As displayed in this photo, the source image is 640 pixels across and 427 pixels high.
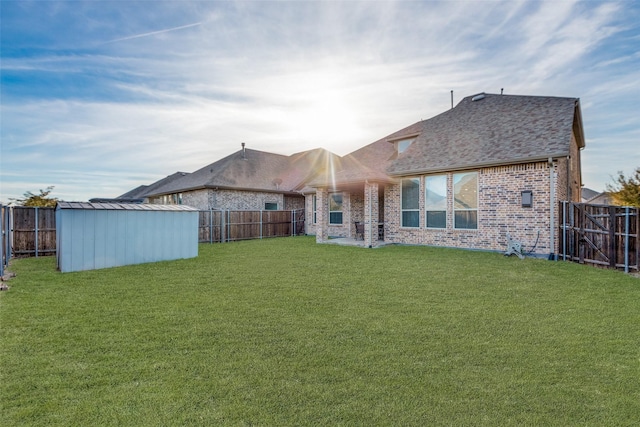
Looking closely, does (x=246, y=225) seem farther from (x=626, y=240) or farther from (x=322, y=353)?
(x=626, y=240)

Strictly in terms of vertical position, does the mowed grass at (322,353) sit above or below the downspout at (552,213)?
below

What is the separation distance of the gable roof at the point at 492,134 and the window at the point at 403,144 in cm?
37

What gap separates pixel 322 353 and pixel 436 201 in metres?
10.1

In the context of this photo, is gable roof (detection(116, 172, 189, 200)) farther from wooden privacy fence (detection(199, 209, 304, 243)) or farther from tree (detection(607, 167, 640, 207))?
tree (detection(607, 167, 640, 207))

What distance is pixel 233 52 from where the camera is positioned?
9.87m

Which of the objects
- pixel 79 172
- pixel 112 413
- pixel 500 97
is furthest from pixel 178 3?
pixel 79 172

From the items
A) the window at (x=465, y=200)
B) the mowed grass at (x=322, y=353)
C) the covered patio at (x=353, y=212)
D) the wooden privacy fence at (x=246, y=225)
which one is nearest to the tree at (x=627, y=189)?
the window at (x=465, y=200)

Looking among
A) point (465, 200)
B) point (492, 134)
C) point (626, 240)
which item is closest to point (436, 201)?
point (465, 200)

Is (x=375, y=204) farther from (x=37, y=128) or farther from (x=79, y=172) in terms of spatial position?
(x=79, y=172)

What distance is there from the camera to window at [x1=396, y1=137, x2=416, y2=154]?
49.1 ft

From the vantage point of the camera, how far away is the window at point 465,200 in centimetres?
1128

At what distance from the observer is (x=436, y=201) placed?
1223cm

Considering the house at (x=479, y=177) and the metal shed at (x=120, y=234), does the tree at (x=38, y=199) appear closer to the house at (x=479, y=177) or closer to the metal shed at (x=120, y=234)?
the metal shed at (x=120, y=234)

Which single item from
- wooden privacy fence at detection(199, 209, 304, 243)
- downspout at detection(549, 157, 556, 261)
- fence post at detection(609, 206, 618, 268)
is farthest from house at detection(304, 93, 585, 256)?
wooden privacy fence at detection(199, 209, 304, 243)
